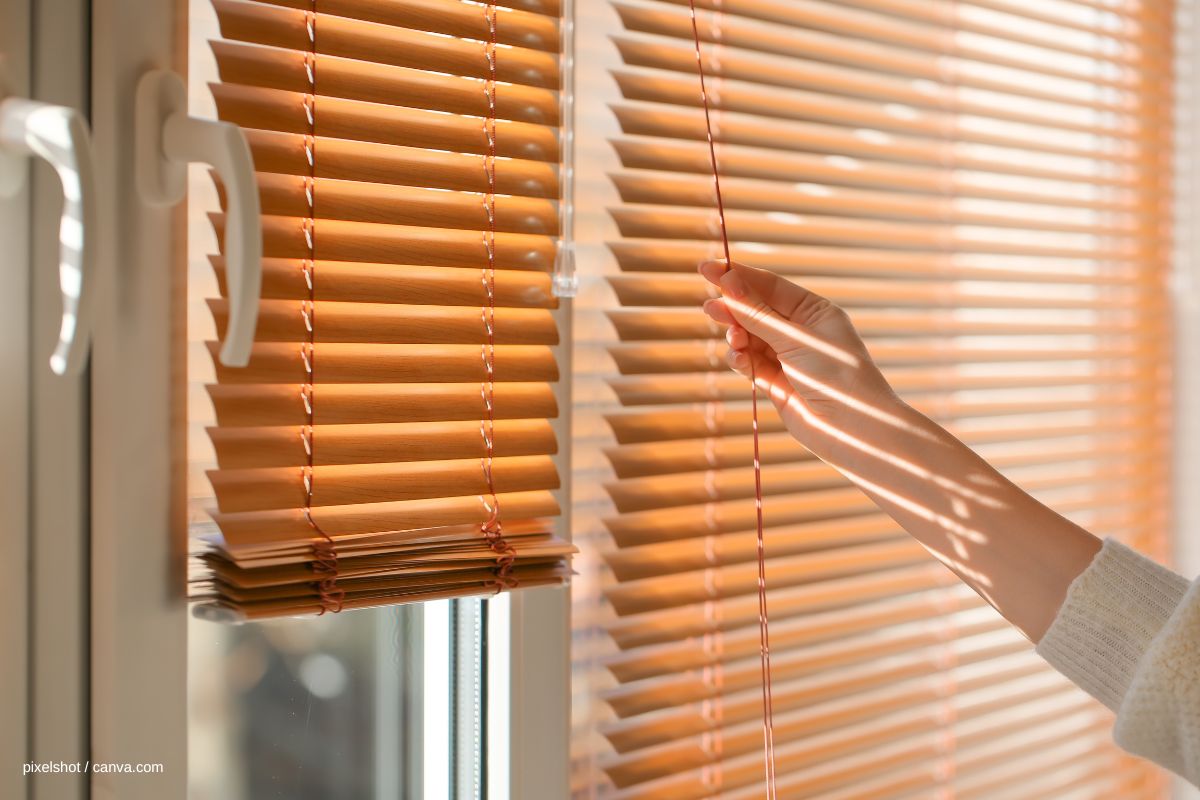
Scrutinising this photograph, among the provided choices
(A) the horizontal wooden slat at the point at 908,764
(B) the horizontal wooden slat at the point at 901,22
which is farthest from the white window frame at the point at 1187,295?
(A) the horizontal wooden slat at the point at 908,764

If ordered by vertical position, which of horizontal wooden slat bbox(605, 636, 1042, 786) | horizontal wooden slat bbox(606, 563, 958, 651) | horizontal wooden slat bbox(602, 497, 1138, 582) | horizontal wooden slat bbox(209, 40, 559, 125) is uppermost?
Answer: horizontal wooden slat bbox(209, 40, 559, 125)

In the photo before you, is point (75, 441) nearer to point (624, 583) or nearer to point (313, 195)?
point (313, 195)

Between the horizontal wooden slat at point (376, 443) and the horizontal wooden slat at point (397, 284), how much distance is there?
0.34 ft

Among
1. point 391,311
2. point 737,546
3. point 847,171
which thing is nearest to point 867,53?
point 847,171

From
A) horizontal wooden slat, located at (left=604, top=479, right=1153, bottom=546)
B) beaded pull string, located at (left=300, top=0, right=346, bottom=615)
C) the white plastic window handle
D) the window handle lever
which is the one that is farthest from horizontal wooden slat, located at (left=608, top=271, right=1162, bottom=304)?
the white plastic window handle

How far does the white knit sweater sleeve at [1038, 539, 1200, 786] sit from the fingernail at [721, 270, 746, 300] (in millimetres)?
349

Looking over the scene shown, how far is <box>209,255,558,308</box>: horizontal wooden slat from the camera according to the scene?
32.0 inches

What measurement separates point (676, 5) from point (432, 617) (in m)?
0.66

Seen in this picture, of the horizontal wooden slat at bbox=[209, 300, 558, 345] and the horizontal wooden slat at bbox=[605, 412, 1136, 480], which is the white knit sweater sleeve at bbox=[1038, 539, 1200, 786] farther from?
the horizontal wooden slat at bbox=[209, 300, 558, 345]

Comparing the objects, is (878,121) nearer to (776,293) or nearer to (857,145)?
(857,145)

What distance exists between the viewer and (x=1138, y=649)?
0.81 meters

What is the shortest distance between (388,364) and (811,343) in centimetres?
36

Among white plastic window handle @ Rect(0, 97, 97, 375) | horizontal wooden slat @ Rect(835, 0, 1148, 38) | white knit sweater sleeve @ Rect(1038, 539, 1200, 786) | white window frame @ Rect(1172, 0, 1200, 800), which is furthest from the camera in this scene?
white window frame @ Rect(1172, 0, 1200, 800)

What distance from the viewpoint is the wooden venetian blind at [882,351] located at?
42.4 inches
